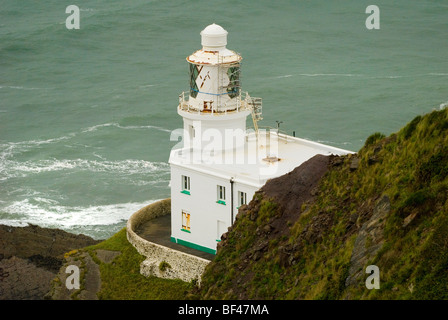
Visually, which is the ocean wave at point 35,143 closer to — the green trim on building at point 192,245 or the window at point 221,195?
the green trim on building at point 192,245

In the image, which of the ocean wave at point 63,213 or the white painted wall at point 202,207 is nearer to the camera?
the white painted wall at point 202,207

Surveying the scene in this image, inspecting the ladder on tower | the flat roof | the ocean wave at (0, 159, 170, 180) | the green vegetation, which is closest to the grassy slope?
the flat roof

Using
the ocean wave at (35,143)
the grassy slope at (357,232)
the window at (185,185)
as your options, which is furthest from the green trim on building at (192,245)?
the ocean wave at (35,143)

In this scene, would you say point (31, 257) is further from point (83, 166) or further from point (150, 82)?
point (150, 82)

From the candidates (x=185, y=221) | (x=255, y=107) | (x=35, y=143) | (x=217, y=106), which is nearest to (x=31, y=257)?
(x=185, y=221)

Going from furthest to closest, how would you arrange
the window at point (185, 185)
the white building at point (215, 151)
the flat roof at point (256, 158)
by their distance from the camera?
1. the window at point (185, 185)
2. the white building at point (215, 151)
3. the flat roof at point (256, 158)

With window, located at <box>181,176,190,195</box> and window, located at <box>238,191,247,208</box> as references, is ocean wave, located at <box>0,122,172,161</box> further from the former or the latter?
window, located at <box>238,191,247,208</box>

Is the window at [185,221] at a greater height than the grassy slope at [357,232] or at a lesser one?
lesser

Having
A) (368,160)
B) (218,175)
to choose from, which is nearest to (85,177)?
(218,175)
